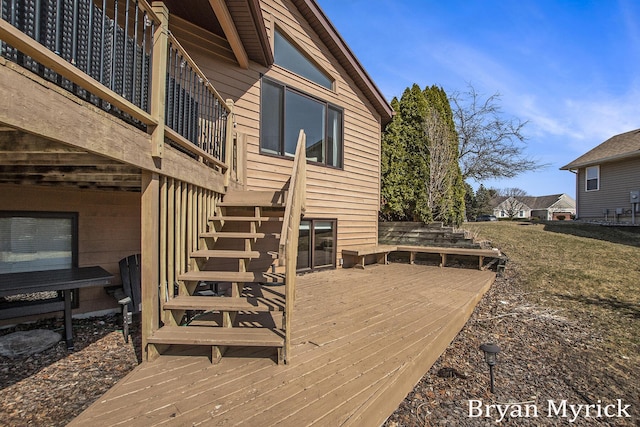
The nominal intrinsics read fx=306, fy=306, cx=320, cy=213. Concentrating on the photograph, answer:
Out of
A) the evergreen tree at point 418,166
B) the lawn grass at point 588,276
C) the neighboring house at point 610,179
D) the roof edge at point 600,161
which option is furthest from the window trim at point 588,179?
the evergreen tree at point 418,166

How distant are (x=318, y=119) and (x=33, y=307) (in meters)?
5.64

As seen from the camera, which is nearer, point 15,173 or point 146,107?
point 146,107

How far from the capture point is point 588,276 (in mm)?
6254

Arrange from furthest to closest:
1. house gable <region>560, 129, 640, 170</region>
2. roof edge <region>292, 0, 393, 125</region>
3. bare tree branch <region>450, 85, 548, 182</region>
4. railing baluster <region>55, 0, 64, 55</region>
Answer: bare tree branch <region>450, 85, 548, 182</region> < house gable <region>560, 129, 640, 170</region> < roof edge <region>292, 0, 393, 125</region> < railing baluster <region>55, 0, 64, 55</region>

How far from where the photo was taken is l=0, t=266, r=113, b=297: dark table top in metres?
2.96

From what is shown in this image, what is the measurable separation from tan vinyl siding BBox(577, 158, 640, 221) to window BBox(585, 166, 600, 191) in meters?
0.17

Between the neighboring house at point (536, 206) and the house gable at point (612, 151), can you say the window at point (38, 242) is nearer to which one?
the house gable at point (612, 151)

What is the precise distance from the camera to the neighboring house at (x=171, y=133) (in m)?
1.81

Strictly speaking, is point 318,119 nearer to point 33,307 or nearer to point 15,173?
point 15,173

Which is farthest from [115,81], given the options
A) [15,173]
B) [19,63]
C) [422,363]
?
[422,363]

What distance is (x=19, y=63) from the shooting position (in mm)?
1596

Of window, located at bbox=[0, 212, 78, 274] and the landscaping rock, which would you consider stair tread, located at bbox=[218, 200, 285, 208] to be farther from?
the landscaping rock

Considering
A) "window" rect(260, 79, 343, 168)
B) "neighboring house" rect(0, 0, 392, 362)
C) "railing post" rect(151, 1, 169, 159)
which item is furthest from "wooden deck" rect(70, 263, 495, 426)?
"window" rect(260, 79, 343, 168)

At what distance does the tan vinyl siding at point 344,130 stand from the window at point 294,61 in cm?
14
